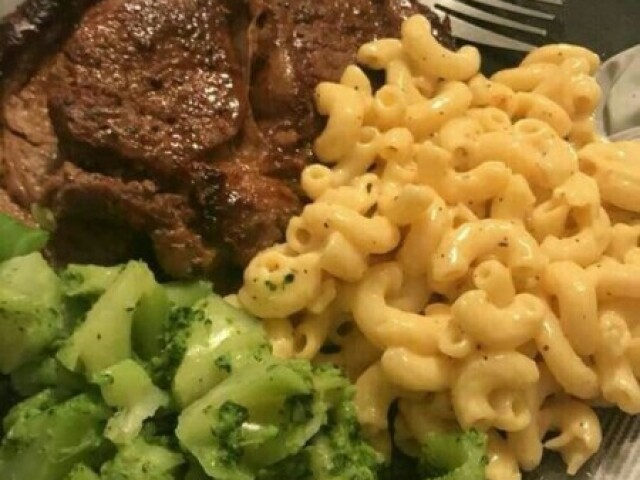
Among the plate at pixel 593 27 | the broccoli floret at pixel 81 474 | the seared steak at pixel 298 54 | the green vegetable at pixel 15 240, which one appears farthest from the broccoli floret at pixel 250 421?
the plate at pixel 593 27

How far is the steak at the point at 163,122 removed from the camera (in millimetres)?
1682

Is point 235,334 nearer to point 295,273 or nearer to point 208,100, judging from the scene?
point 295,273

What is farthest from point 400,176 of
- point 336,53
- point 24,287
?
point 24,287

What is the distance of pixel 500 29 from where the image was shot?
234cm

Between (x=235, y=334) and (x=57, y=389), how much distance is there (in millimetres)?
282

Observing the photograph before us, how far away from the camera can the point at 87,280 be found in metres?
1.64

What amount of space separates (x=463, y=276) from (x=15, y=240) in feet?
2.30

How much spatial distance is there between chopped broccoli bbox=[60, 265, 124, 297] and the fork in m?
1.02

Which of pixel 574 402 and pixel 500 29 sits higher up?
pixel 500 29

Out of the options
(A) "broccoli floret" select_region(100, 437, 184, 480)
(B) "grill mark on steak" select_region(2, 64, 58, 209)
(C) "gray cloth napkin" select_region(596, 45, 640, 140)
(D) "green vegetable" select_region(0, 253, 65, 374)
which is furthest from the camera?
(C) "gray cloth napkin" select_region(596, 45, 640, 140)

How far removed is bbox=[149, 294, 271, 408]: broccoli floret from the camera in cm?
155

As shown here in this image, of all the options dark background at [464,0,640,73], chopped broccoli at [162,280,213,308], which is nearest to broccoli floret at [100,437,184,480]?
chopped broccoli at [162,280,213,308]

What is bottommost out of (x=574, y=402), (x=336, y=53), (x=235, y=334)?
(x=574, y=402)

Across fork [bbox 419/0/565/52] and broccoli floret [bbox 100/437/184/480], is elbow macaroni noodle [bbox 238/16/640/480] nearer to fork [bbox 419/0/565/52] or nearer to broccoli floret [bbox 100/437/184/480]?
broccoli floret [bbox 100/437/184/480]
